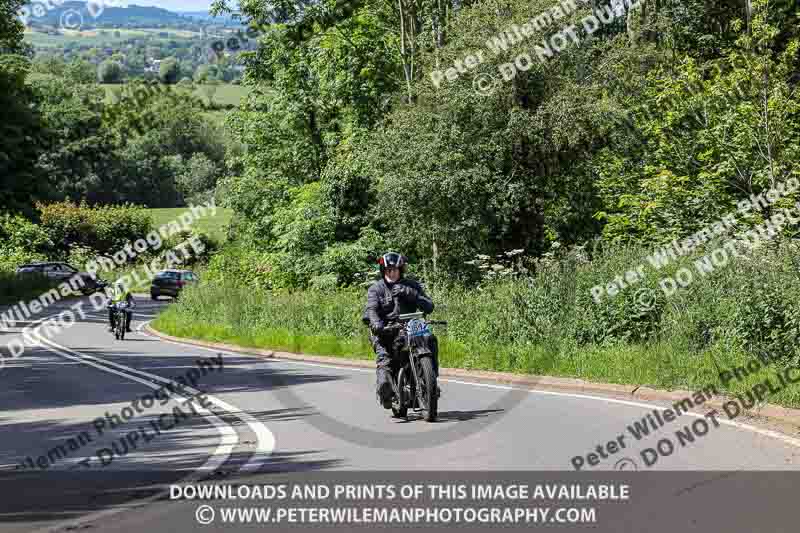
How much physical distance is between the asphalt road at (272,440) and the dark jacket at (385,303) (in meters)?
1.19

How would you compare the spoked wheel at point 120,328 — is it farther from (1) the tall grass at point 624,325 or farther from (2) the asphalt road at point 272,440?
(2) the asphalt road at point 272,440

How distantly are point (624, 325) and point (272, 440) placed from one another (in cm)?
777

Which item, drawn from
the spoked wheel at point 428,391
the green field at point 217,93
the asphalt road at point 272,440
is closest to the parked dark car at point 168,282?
the asphalt road at point 272,440

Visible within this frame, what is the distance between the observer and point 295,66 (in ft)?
165

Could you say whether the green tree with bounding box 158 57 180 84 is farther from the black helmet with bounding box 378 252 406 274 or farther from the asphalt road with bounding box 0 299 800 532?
the black helmet with bounding box 378 252 406 274

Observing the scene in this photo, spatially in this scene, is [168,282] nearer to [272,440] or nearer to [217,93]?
[272,440]

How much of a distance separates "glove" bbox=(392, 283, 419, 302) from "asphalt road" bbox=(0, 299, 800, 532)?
136 centimetres

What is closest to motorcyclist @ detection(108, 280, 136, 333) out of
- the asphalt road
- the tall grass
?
the tall grass

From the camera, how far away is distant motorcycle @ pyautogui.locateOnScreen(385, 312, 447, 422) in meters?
12.4

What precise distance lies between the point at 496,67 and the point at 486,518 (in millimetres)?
28198

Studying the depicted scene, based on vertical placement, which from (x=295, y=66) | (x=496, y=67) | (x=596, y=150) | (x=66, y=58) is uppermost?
(x=66, y=58)

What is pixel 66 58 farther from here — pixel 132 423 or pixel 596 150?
pixel 132 423

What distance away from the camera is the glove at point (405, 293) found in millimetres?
13094

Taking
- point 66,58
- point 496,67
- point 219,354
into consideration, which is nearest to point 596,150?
point 496,67
